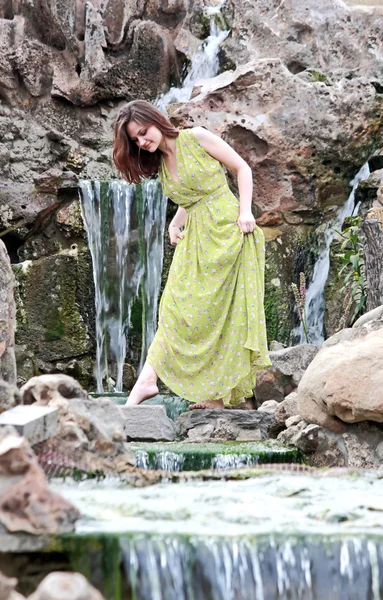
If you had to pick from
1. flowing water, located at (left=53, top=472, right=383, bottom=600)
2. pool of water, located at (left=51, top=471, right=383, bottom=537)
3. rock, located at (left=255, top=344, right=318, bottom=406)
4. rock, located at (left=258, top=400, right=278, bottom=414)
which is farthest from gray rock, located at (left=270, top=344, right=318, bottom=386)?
flowing water, located at (left=53, top=472, right=383, bottom=600)

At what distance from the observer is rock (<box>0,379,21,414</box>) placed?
4.12 metres

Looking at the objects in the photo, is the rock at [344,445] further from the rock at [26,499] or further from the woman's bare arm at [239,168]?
the rock at [26,499]

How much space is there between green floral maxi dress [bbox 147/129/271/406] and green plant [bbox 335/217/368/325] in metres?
2.88

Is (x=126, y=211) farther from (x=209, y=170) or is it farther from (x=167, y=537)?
(x=167, y=537)

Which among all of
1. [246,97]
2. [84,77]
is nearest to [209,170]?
[246,97]

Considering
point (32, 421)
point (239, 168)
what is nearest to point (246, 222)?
point (239, 168)

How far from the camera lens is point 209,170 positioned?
6184 millimetres

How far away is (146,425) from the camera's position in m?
5.84

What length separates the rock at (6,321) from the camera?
5.72 m

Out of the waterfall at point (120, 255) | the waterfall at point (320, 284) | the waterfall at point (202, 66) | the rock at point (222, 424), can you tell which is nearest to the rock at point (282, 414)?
the rock at point (222, 424)

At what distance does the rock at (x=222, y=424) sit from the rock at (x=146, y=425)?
0.24 m

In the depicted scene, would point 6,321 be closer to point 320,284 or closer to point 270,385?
point 270,385

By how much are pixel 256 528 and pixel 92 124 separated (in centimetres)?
868

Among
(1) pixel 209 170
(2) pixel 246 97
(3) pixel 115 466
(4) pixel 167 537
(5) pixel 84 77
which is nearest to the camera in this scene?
(4) pixel 167 537
